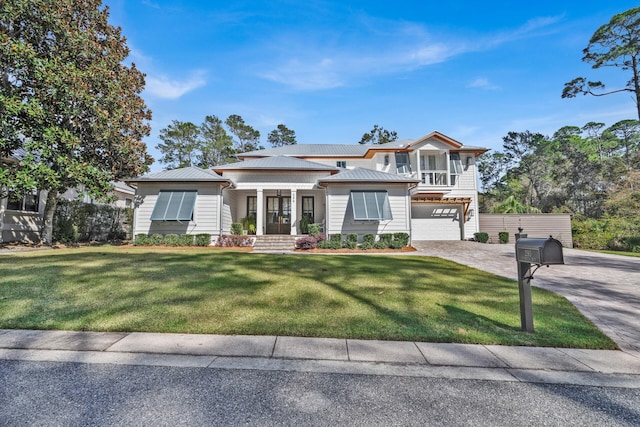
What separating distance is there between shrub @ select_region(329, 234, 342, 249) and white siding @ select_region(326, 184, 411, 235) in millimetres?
782

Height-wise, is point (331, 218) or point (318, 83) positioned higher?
point (318, 83)

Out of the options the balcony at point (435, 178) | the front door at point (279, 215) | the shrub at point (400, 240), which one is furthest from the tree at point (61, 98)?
the balcony at point (435, 178)

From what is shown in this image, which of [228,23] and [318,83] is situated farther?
[318,83]

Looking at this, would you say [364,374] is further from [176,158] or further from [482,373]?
[176,158]

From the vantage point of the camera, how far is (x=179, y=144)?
111ft

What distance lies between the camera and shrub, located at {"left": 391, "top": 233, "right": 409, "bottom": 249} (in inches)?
531

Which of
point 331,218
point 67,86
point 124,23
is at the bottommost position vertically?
point 331,218

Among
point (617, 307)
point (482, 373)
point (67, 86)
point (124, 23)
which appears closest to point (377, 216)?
point (617, 307)

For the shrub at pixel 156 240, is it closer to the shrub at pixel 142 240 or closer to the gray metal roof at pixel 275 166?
the shrub at pixel 142 240

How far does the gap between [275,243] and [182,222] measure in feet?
16.6

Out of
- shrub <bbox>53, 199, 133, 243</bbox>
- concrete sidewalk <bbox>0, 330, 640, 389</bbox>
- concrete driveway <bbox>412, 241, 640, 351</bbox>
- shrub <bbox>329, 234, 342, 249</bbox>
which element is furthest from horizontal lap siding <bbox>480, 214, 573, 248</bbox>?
shrub <bbox>53, 199, 133, 243</bbox>

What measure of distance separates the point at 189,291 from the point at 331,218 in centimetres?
984

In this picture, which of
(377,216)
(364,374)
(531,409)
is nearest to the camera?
(531,409)

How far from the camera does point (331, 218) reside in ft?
47.1
